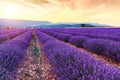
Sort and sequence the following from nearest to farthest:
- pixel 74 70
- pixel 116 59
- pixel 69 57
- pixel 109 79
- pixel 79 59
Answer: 1. pixel 109 79
2. pixel 74 70
3. pixel 79 59
4. pixel 69 57
5. pixel 116 59

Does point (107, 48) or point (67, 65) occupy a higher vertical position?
point (67, 65)

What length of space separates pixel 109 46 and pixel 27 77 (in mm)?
3644

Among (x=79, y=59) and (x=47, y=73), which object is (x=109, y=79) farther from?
(x=47, y=73)

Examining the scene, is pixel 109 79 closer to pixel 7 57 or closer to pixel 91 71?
pixel 91 71

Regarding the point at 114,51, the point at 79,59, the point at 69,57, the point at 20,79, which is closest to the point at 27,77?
the point at 20,79

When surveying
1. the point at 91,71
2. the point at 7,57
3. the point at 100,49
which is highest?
the point at 91,71

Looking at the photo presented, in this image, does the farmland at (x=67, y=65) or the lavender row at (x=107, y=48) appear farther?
the lavender row at (x=107, y=48)

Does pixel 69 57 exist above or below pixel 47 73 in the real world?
above

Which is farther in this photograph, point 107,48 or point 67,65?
point 107,48

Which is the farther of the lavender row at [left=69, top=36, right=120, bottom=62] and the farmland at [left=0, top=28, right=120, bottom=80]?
the lavender row at [left=69, top=36, right=120, bottom=62]

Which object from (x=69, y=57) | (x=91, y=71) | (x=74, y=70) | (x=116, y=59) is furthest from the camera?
(x=116, y=59)

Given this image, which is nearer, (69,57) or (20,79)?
(69,57)

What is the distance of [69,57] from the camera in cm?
430

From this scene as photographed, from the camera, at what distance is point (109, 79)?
2.50 meters
